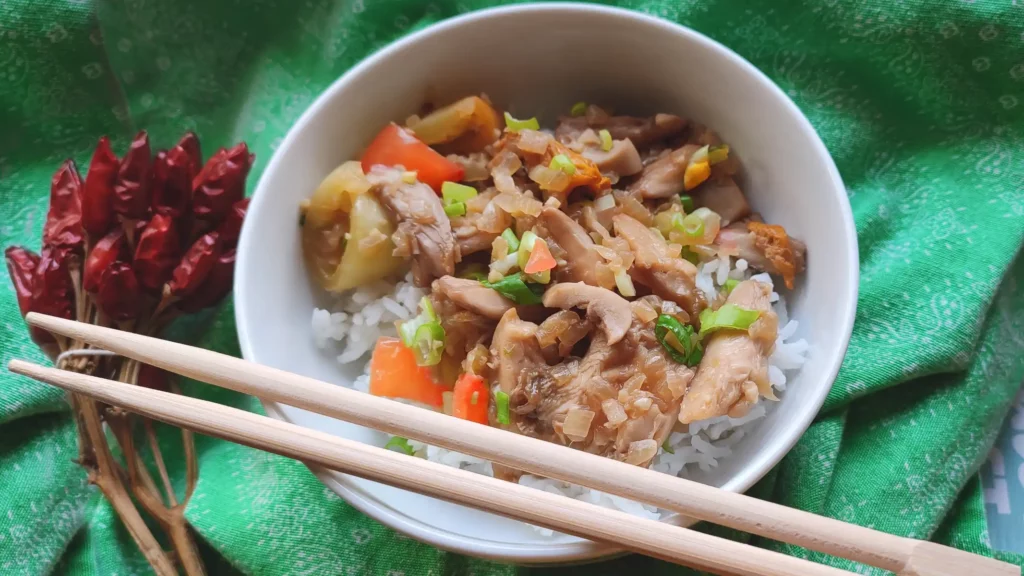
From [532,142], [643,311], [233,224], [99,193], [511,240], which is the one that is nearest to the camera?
[643,311]

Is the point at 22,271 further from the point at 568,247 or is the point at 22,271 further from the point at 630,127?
the point at 630,127

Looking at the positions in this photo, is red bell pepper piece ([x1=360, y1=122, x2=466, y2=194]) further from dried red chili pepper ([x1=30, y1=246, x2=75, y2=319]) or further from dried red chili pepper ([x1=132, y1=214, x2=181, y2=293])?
dried red chili pepper ([x1=30, y1=246, x2=75, y2=319])

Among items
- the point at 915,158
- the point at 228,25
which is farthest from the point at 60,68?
the point at 915,158

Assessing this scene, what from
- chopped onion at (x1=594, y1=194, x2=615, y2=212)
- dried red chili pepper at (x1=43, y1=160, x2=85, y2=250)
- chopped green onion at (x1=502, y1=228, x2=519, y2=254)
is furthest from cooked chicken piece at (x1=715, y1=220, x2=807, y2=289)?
dried red chili pepper at (x1=43, y1=160, x2=85, y2=250)

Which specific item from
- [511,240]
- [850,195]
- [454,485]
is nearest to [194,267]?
[511,240]

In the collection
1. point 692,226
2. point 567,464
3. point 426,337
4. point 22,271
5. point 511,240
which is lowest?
point 22,271

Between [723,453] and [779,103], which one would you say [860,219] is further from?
[723,453]

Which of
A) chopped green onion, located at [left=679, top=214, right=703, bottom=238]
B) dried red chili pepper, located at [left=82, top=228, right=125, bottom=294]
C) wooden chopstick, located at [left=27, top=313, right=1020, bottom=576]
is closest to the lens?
wooden chopstick, located at [left=27, top=313, right=1020, bottom=576]
